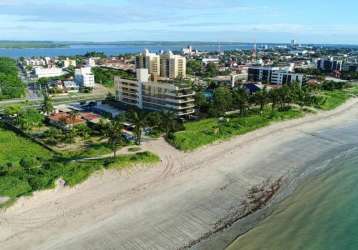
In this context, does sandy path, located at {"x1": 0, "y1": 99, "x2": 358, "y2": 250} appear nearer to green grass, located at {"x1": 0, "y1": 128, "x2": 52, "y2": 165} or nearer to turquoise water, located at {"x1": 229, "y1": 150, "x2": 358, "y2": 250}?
turquoise water, located at {"x1": 229, "y1": 150, "x2": 358, "y2": 250}

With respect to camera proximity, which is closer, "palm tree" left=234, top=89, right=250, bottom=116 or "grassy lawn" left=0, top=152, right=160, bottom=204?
"grassy lawn" left=0, top=152, right=160, bottom=204

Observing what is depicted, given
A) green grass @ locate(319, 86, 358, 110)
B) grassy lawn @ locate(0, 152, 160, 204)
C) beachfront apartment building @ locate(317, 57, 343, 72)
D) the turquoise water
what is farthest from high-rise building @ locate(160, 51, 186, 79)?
the turquoise water

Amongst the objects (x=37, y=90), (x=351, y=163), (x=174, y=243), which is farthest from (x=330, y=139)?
(x=37, y=90)

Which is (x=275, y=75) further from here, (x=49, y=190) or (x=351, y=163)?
(x=49, y=190)

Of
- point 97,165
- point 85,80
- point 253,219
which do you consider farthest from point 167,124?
point 85,80

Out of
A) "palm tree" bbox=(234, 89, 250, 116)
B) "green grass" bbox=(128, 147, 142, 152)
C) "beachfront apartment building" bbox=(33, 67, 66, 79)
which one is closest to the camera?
"green grass" bbox=(128, 147, 142, 152)

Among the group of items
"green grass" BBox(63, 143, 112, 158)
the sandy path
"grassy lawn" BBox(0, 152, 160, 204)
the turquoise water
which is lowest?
the turquoise water

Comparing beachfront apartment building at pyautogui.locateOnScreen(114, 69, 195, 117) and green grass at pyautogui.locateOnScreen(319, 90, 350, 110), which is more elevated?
beachfront apartment building at pyautogui.locateOnScreen(114, 69, 195, 117)

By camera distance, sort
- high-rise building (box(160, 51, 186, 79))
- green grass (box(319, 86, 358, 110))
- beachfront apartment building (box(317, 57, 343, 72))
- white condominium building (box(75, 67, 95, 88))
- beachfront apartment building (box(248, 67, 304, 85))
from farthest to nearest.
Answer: beachfront apartment building (box(317, 57, 343, 72)) < high-rise building (box(160, 51, 186, 79)) < white condominium building (box(75, 67, 95, 88)) < beachfront apartment building (box(248, 67, 304, 85)) < green grass (box(319, 86, 358, 110))

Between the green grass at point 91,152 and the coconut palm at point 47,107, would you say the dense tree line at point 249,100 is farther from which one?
the coconut palm at point 47,107
